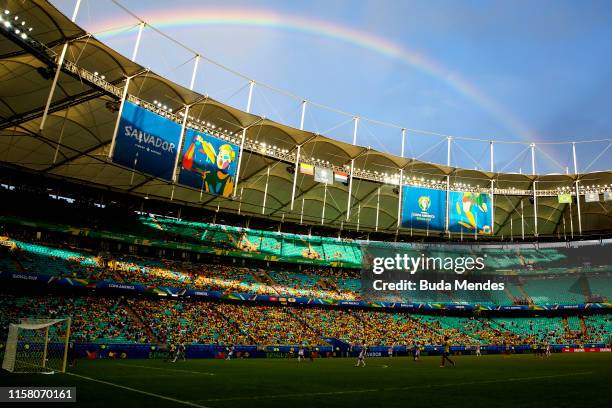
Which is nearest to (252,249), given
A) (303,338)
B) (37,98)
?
(303,338)

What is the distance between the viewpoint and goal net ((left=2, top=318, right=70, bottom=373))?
20.7 m

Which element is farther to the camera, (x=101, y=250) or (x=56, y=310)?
(x=101, y=250)

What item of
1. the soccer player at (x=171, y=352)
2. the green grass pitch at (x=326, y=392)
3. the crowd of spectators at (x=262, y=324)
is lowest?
the soccer player at (x=171, y=352)

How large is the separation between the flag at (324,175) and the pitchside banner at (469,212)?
1667 cm

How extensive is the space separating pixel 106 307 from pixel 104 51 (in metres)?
23.5

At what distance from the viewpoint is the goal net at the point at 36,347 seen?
67.9ft

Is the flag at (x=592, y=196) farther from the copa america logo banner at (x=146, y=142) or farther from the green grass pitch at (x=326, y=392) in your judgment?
the copa america logo banner at (x=146, y=142)

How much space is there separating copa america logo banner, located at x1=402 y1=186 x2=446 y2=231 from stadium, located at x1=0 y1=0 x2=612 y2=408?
0.79 ft

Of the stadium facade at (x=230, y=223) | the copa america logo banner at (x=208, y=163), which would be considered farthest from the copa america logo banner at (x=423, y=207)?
the copa america logo banner at (x=208, y=163)

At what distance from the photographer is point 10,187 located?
51281 mm

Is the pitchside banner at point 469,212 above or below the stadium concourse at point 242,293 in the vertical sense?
above

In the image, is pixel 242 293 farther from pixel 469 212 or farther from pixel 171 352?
pixel 469 212

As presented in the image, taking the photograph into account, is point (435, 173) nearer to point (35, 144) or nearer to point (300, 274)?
point (300, 274)

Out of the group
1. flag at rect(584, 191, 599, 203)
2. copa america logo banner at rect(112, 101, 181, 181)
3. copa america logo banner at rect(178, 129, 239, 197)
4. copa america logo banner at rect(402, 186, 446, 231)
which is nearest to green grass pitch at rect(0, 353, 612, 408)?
copa america logo banner at rect(112, 101, 181, 181)
